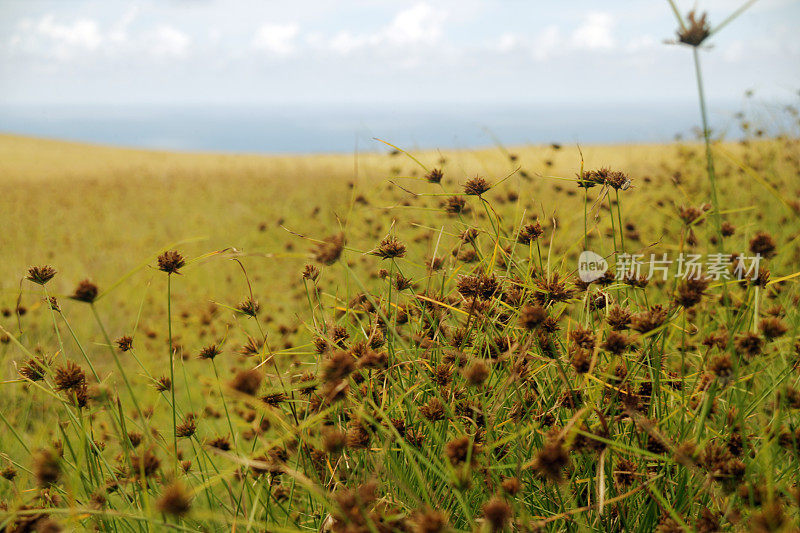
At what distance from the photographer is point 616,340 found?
38.1 inches

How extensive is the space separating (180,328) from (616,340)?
12.1 ft

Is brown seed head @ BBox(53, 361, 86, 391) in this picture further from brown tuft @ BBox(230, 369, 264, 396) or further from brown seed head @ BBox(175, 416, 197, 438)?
brown tuft @ BBox(230, 369, 264, 396)

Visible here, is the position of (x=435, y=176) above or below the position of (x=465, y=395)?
above

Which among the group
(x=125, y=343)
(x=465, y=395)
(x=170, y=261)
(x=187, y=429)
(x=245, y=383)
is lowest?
(x=187, y=429)

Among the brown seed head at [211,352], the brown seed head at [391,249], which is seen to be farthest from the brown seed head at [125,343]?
the brown seed head at [391,249]

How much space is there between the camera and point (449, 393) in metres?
1.21

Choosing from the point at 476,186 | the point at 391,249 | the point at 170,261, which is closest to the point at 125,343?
the point at 170,261

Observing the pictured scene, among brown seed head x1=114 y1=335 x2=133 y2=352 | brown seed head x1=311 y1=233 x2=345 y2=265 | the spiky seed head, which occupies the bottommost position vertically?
brown seed head x1=114 y1=335 x2=133 y2=352

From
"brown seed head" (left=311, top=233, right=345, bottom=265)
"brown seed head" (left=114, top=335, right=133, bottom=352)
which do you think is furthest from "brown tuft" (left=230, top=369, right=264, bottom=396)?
"brown seed head" (left=114, top=335, right=133, bottom=352)

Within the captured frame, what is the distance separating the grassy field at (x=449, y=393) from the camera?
3.09 ft

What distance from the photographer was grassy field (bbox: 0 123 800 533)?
0.94 meters

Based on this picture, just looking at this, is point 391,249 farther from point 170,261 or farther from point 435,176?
point 170,261

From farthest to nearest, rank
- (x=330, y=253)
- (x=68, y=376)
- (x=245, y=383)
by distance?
1. (x=68, y=376)
2. (x=330, y=253)
3. (x=245, y=383)

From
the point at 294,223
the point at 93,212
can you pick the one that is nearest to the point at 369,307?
the point at 294,223
